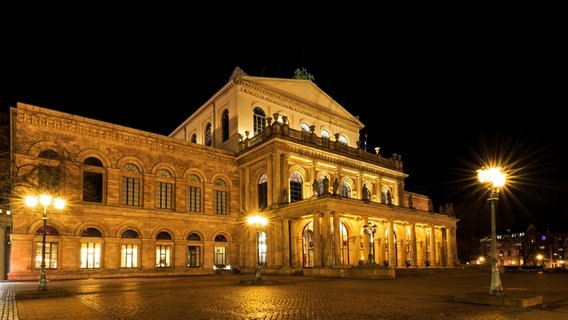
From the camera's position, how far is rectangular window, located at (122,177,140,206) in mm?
31766

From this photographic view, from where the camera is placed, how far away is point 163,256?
32.7 m

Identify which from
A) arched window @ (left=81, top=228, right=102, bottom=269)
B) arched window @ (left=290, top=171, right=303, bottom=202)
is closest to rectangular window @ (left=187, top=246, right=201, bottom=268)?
arched window @ (left=81, top=228, right=102, bottom=269)

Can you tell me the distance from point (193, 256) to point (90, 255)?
787 cm

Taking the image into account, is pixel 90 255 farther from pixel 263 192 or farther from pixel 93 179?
pixel 263 192

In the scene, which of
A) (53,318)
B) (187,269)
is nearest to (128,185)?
(187,269)

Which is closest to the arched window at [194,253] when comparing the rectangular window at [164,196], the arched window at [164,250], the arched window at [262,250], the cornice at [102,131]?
the arched window at [164,250]

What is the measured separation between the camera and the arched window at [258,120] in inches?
1605

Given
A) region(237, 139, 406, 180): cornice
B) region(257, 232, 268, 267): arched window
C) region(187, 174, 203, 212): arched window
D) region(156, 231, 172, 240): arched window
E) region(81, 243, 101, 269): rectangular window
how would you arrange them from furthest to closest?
region(257, 232, 268, 267): arched window → region(187, 174, 203, 212): arched window → region(237, 139, 406, 180): cornice → region(156, 231, 172, 240): arched window → region(81, 243, 101, 269): rectangular window

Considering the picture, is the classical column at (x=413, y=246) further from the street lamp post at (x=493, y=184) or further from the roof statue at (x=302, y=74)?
the street lamp post at (x=493, y=184)

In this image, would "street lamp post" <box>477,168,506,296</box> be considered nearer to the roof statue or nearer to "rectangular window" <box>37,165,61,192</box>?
"rectangular window" <box>37,165,61,192</box>

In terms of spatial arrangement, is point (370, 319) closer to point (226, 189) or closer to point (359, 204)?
point (359, 204)

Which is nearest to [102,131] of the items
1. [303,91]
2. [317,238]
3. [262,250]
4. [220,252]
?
[220,252]

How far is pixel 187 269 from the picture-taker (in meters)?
33.5

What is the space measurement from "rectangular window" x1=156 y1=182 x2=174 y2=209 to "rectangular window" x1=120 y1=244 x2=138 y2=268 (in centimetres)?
372
